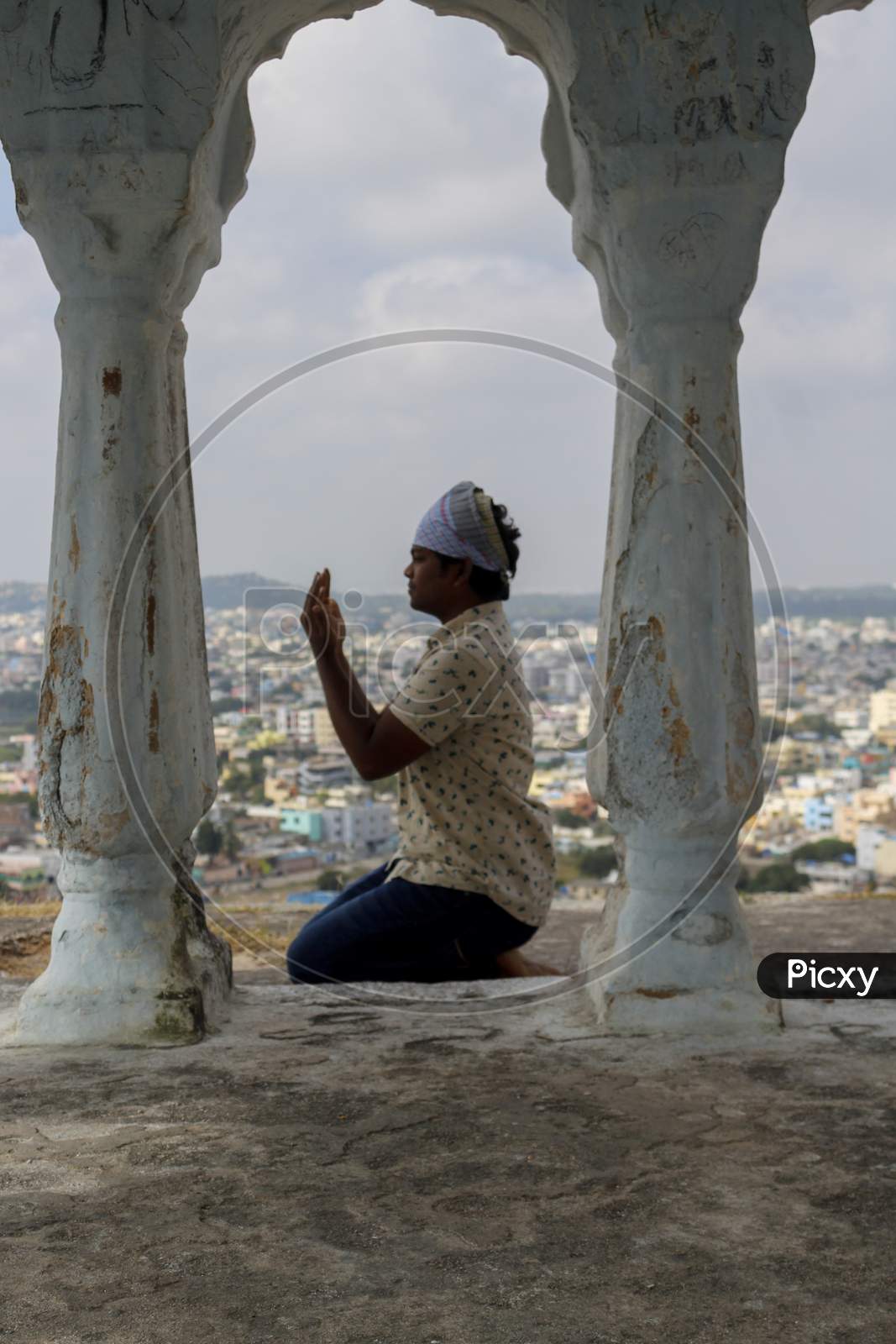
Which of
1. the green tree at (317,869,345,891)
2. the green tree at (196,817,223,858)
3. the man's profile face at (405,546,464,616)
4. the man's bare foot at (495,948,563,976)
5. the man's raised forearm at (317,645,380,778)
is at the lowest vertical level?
the green tree at (317,869,345,891)

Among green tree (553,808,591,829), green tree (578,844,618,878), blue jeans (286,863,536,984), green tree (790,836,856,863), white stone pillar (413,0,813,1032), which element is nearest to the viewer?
white stone pillar (413,0,813,1032)

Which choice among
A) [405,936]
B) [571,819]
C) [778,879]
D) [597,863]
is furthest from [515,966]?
[778,879]

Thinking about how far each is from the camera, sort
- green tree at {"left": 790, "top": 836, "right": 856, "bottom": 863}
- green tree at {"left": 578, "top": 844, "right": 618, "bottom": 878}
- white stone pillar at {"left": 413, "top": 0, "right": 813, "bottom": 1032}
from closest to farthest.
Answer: white stone pillar at {"left": 413, "top": 0, "right": 813, "bottom": 1032} < green tree at {"left": 578, "top": 844, "right": 618, "bottom": 878} < green tree at {"left": 790, "top": 836, "right": 856, "bottom": 863}

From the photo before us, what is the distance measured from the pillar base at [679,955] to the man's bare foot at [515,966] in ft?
1.87

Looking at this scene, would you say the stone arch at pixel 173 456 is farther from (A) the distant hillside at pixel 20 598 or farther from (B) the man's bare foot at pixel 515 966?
(B) the man's bare foot at pixel 515 966

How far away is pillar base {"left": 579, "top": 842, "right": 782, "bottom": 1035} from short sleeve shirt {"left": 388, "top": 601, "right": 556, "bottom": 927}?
0.41 meters

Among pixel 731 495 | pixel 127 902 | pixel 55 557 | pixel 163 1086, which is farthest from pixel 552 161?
pixel 163 1086

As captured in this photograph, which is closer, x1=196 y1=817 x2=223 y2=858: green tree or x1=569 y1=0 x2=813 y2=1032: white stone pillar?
x1=569 y1=0 x2=813 y2=1032: white stone pillar

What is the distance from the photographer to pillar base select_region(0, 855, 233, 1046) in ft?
13.7

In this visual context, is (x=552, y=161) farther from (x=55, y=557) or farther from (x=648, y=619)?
(x=55, y=557)

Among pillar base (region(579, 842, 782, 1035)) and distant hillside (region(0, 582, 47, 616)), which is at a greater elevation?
distant hillside (region(0, 582, 47, 616))

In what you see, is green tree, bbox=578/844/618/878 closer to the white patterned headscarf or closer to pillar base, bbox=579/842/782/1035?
the white patterned headscarf

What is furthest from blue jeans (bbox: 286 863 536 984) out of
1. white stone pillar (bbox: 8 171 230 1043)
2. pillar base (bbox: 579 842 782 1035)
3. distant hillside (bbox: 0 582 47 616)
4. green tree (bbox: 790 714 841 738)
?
green tree (bbox: 790 714 841 738)

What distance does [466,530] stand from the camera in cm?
478
